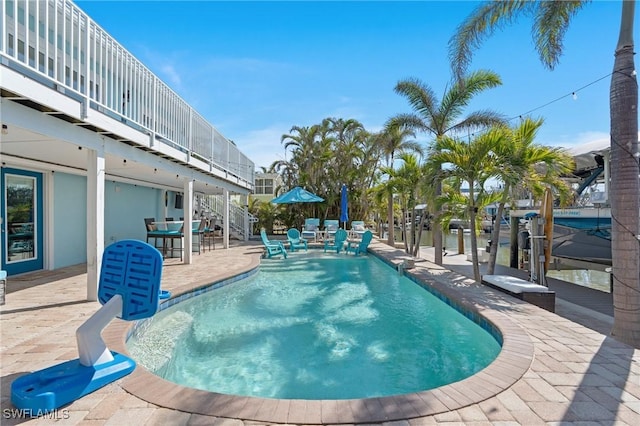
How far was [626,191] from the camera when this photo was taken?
16.2 ft

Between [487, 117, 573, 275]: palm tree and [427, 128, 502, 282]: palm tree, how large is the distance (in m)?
0.22

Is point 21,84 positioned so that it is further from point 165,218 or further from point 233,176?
point 165,218

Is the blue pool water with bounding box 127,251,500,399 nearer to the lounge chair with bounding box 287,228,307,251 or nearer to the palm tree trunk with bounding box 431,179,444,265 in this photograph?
the palm tree trunk with bounding box 431,179,444,265

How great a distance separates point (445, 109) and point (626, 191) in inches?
329

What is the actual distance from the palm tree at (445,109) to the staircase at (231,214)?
1012 centimetres

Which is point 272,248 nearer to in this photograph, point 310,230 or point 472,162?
point 310,230

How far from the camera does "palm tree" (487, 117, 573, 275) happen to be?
8.01 metres

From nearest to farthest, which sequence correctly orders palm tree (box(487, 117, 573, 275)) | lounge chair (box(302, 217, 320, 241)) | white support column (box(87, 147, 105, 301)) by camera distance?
white support column (box(87, 147, 105, 301)) → palm tree (box(487, 117, 573, 275)) → lounge chair (box(302, 217, 320, 241))

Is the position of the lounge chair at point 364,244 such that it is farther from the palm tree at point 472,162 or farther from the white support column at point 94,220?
the white support column at point 94,220

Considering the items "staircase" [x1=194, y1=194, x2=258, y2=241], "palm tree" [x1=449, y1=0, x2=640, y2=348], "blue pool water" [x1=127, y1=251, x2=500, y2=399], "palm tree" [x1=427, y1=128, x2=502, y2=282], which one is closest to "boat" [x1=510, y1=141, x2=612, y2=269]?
"palm tree" [x1=427, y1=128, x2=502, y2=282]

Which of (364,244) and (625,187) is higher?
(625,187)

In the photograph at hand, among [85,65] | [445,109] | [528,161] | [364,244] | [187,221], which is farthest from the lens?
[364,244]

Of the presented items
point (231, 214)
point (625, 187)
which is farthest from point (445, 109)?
point (231, 214)

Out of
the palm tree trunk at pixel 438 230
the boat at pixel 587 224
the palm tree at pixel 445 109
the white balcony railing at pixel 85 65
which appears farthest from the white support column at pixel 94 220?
the boat at pixel 587 224
